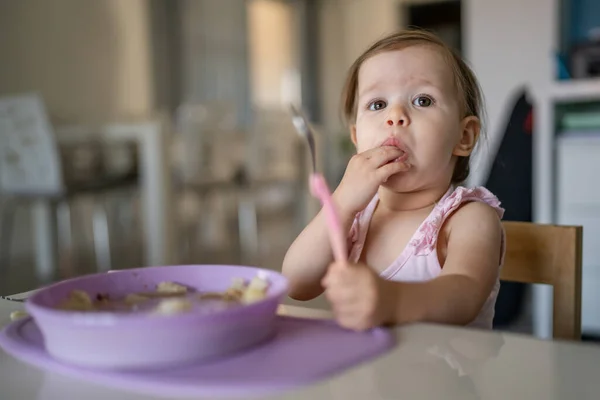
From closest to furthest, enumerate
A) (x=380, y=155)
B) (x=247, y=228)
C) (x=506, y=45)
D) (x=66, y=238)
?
1. (x=380, y=155)
2. (x=506, y=45)
3. (x=66, y=238)
4. (x=247, y=228)

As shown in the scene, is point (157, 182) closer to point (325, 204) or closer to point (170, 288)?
point (170, 288)

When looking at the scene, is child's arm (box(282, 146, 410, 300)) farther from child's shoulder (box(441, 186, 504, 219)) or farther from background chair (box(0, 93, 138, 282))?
background chair (box(0, 93, 138, 282))

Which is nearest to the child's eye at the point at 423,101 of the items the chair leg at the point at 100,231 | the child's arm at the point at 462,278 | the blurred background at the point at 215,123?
the child's arm at the point at 462,278

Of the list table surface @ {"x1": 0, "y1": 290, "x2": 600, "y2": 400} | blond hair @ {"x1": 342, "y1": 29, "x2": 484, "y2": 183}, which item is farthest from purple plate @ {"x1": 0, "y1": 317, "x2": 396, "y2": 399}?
blond hair @ {"x1": 342, "y1": 29, "x2": 484, "y2": 183}

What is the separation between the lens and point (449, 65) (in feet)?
2.32

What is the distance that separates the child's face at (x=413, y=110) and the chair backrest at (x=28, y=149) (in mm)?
2358

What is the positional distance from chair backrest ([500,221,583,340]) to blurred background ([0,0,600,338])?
Result: 0.49 m

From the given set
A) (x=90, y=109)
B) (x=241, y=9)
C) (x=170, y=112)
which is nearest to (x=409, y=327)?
(x=90, y=109)

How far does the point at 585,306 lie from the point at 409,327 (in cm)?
192

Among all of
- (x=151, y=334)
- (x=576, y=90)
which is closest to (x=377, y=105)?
(x=151, y=334)

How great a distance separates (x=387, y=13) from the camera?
6.62 metres

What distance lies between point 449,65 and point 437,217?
17 centimetres

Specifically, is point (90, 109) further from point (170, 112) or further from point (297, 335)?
point (297, 335)

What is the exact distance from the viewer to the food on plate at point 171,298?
17.7 inches
